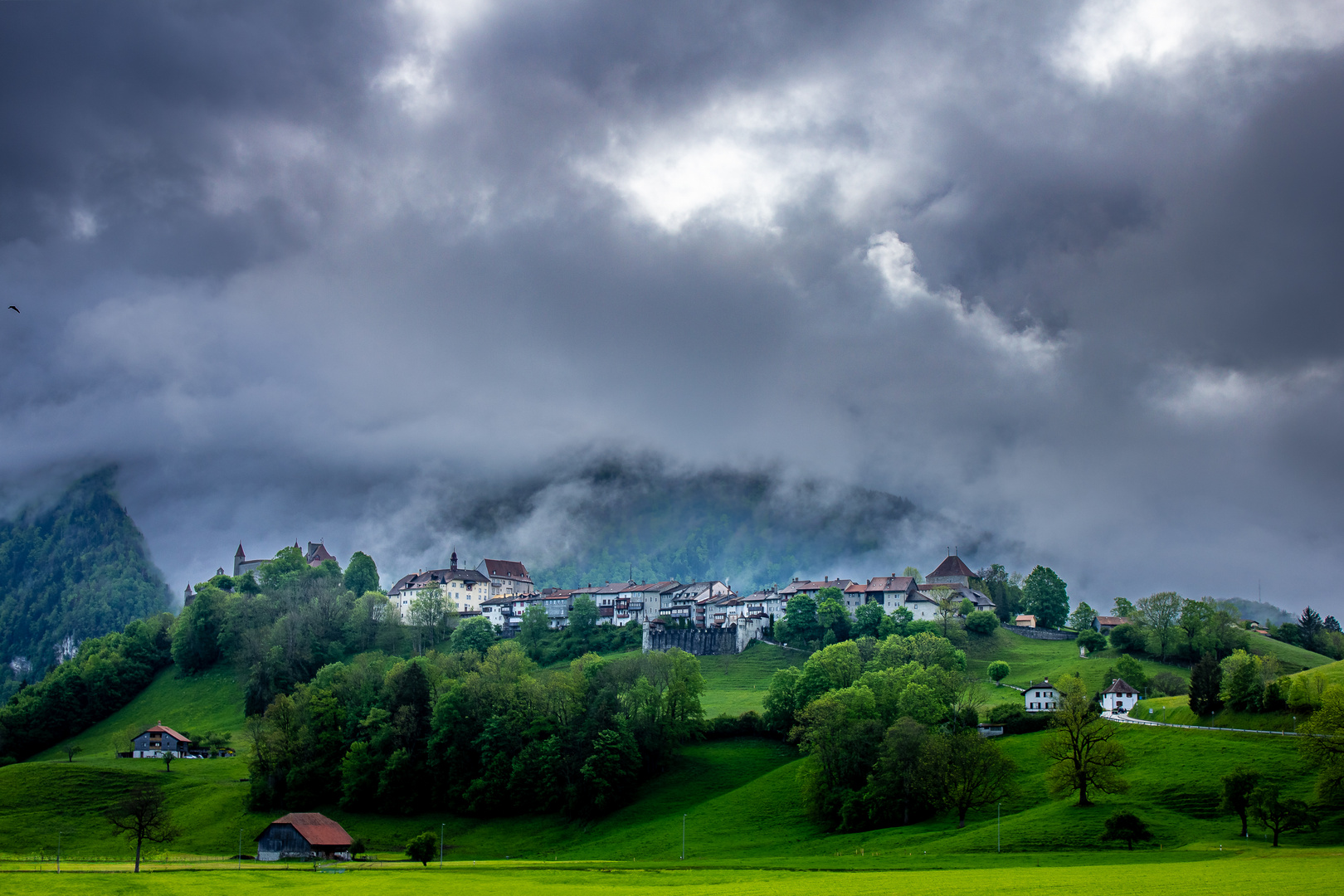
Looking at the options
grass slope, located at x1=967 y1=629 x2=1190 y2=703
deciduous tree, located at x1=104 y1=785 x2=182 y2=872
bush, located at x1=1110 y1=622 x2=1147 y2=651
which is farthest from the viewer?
bush, located at x1=1110 y1=622 x2=1147 y2=651

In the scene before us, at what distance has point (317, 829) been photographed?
306 ft

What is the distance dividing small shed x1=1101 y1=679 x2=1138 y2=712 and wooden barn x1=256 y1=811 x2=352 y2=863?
259ft

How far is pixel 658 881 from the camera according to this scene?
208 feet

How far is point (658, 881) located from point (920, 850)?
19630 mm

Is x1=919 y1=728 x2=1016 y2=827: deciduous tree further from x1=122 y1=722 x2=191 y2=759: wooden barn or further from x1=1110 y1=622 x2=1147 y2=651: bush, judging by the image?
x1=122 y1=722 x2=191 y2=759: wooden barn

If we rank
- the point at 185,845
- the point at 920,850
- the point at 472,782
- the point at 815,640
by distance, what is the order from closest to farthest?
1. the point at 920,850
2. the point at 185,845
3. the point at 472,782
4. the point at 815,640

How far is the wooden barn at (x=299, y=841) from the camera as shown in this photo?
9094cm

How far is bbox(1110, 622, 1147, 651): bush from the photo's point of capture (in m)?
145

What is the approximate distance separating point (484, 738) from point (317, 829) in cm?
2253

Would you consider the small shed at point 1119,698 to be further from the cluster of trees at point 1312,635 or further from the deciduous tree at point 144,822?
the deciduous tree at point 144,822

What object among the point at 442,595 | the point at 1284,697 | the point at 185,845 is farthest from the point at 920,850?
the point at 442,595

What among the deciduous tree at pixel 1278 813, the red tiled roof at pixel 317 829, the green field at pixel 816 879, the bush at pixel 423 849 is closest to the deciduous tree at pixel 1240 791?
the deciduous tree at pixel 1278 813

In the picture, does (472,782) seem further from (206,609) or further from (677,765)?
(206,609)

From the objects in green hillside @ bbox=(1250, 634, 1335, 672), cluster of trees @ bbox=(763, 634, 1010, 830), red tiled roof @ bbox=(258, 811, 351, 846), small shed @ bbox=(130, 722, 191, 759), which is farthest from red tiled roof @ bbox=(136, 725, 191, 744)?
green hillside @ bbox=(1250, 634, 1335, 672)
